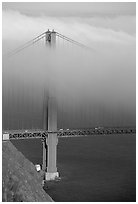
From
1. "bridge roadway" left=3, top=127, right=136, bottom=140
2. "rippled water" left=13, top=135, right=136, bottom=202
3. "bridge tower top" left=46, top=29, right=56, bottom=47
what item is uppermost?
"bridge tower top" left=46, top=29, right=56, bottom=47

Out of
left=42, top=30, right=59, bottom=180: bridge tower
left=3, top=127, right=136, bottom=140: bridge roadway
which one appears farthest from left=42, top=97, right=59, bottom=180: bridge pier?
left=3, top=127, right=136, bottom=140: bridge roadway

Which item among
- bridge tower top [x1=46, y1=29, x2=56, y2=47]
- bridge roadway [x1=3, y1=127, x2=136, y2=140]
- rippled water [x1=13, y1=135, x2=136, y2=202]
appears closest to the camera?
rippled water [x1=13, y1=135, x2=136, y2=202]

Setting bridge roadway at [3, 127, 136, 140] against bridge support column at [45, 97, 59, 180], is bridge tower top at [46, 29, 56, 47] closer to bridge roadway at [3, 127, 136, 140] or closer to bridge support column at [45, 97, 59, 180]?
bridge support column at [45, 97, 59, 180]

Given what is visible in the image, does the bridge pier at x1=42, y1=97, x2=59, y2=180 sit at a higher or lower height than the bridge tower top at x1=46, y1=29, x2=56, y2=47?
lower

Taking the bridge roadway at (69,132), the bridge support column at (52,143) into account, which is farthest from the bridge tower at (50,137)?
the bridge roadway at (69,132)

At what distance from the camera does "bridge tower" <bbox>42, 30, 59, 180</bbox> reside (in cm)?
1765

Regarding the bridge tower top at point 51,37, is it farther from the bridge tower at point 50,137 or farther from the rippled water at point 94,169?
the rippled water at point 94,169

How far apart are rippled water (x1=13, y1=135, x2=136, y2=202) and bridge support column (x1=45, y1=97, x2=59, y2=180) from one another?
367 mm

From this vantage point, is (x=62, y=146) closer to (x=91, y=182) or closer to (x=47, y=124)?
(x=47, y=124)

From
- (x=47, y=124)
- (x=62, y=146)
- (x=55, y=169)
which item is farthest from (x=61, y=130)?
(x=62, y=146)

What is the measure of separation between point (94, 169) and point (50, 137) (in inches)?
96.7

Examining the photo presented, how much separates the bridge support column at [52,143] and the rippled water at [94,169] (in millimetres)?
367

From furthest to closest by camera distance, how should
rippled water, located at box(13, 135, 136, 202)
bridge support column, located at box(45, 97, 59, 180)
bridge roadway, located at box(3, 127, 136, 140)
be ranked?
1. bridge roadway, located at box(3, 127, 136, 140)
2. bridge support column, located at box(45, 97, 59, 180)
3. rippled water, located at box(13, 135, 136, 202)

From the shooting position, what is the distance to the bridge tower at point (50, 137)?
1765cm
